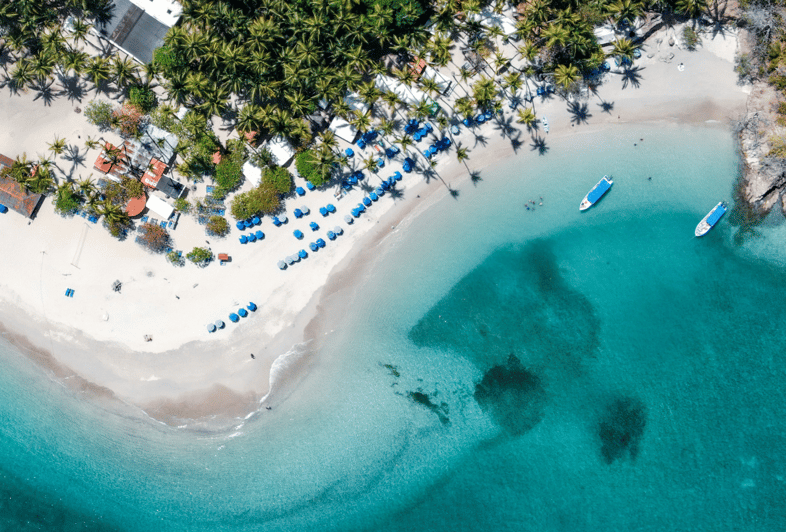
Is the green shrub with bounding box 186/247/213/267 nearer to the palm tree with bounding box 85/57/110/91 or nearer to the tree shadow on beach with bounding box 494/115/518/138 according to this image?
the palm tree with bounding box 85/57/110/91

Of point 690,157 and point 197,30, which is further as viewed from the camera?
point 690,157

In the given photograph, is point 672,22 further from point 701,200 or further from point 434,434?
point 434,434

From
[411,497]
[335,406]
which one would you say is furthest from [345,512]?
[335,406]

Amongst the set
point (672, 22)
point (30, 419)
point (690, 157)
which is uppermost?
point (672, 22)

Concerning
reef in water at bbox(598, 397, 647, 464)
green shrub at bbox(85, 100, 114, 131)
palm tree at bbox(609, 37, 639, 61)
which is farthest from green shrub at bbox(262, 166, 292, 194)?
reef in water at bbox(598, 397, 647, 464)

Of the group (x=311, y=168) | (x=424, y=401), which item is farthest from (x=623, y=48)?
(x=424, y=401)

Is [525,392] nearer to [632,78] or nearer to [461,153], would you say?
[461,153]
